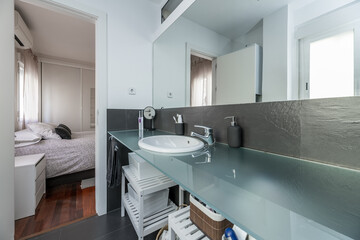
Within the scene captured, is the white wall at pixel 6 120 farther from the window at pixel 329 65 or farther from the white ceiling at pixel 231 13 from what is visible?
the window at pixel 329 65

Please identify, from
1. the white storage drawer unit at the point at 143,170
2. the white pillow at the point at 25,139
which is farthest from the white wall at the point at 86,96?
the white storage drawer unit at the point at 143,170

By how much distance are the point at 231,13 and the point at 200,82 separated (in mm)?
472

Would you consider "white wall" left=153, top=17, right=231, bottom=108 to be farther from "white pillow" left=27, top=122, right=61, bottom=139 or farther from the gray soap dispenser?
"white pillow" left=27, top=122, right=61, bottom=139

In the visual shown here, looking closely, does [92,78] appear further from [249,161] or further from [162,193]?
[249,161]

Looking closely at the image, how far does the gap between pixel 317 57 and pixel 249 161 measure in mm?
487

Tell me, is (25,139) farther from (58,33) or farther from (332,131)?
(332,131)

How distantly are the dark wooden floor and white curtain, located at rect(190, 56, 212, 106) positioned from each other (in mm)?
1550

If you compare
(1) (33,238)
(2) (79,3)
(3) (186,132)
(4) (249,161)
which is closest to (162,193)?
(3) (186,132)

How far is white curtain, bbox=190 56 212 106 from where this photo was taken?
108cm

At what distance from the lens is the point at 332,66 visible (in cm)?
54

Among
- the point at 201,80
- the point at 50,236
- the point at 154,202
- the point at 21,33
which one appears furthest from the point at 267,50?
the point at 21,33

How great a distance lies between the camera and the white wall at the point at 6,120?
3.33 feet

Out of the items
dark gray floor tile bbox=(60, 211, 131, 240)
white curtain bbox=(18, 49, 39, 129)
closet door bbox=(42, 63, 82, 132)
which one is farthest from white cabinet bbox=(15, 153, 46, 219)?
closet door bbox=(42, 63, 82, 132)

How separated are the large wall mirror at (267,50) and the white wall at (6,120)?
4.16 ft
